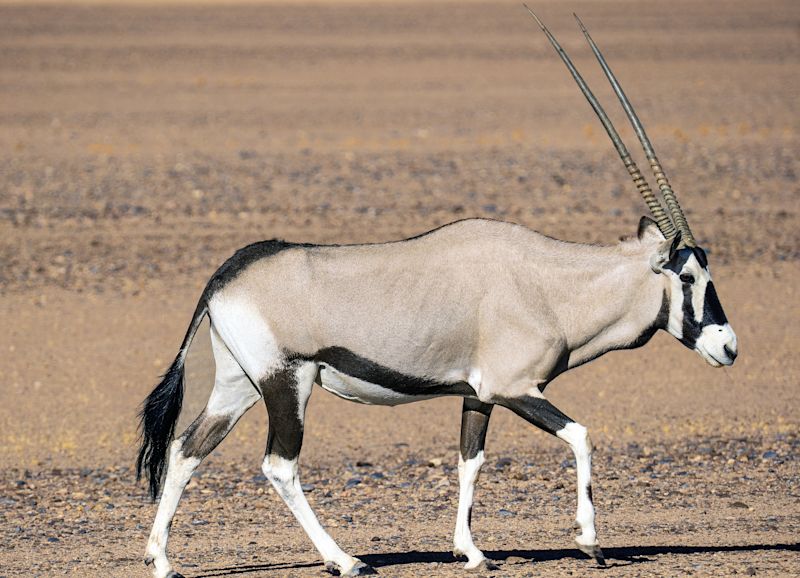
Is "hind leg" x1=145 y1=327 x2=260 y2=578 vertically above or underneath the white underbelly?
underneath

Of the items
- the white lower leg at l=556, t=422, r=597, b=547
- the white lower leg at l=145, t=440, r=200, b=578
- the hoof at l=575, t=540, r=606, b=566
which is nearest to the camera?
the white lower leg at l=556, t=422, r=597, b=547

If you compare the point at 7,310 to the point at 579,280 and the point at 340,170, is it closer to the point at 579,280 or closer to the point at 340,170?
the point at 579,280

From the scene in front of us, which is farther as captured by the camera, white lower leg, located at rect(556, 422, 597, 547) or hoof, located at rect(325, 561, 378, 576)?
hoof, located at rect(325, 561, 378, 576)

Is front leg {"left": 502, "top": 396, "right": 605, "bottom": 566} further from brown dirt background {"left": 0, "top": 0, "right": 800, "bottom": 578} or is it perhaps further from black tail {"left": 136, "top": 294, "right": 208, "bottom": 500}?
black tail {"left": 136, "top": 294, "right": 208, "bottom": 500}

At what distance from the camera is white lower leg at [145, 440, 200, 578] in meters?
7.62

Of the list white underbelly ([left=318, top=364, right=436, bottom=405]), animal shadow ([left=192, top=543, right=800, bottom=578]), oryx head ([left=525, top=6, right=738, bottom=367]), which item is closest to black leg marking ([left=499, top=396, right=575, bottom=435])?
white underbelly ([left=318, top=364, right=436, bottom=405])

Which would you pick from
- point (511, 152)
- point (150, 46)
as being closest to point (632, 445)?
point (511, 152)

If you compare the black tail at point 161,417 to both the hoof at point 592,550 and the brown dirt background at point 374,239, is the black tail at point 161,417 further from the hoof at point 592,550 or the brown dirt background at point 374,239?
the hoof at point 592,550

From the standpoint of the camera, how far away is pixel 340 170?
83.6ft

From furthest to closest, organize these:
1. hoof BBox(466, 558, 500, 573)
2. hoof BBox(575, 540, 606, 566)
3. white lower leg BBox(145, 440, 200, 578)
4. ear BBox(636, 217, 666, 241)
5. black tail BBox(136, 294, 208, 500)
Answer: black tail BBox(136, 294, 208, 500) → ear BBox(636, 217, 666, 241) → hoof BBox(466, 558, 500, 573) → white lower leg BBox(145, 440, 200, 578) → hoof BBox(575, 540, 606, 566)

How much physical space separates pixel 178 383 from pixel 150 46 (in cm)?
3911

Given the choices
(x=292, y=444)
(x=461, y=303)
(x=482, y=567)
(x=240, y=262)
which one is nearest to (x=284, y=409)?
(x=292, y=444)

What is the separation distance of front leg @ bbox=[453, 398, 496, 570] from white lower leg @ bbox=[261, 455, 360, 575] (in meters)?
0.61

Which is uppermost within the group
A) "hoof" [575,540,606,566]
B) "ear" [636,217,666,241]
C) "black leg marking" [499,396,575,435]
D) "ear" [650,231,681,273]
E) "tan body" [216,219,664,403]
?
"ear" [636,217,666,241]
